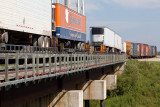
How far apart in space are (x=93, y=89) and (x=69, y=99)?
7.86 m

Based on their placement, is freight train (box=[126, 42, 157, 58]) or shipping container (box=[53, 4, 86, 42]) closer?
shipping container (box=[53, 4, 86, 42])

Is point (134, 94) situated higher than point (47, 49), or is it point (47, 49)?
point (47, 49)

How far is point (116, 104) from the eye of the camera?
102 feet

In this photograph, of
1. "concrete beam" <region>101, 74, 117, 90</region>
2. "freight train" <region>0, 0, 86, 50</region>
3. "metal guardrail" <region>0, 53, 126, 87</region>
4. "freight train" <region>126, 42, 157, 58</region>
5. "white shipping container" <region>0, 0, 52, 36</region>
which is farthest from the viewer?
"freight train" <region>126, 42, 157, 58</region>

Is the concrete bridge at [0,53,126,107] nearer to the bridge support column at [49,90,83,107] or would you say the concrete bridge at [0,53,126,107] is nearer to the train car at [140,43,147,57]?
the bridge support column at [49,90,83,107]

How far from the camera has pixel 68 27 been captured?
97.5 ft

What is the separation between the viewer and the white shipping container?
17384mm

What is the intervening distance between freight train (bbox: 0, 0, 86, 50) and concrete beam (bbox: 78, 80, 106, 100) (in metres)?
5.39

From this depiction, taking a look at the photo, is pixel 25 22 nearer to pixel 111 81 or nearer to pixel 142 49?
pixel 111 81

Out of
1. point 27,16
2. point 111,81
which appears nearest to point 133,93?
point 111,81

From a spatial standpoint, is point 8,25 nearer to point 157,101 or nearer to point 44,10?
point 44,10

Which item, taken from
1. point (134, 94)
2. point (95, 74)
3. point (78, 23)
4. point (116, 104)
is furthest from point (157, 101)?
point (78, 23)

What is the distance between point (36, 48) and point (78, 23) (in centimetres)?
1266

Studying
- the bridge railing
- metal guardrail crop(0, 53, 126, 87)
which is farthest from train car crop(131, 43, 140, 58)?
metal guardrail crop(0, 53, 126, 87)
